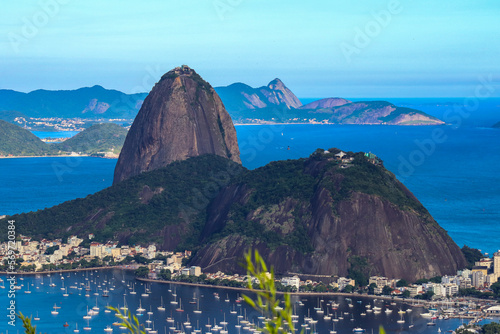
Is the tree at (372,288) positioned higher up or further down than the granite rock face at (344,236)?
further down

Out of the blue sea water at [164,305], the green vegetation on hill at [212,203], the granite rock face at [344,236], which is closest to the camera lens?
the blue sea water at [164,305]

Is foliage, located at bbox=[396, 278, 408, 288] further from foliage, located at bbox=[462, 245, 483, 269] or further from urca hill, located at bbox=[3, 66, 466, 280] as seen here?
foliage, located at bbox=[462, 245, 483, 269]

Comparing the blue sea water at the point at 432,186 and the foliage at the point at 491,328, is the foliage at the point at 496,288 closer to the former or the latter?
the foliage at the point at 491,328

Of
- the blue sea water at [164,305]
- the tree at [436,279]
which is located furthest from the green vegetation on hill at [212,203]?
the blue sea water at [164,305]

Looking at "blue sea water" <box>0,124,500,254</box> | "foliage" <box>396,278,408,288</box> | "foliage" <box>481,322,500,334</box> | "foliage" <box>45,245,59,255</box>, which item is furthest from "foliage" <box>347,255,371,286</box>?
"foliage" <box>45,245,59,255</box>

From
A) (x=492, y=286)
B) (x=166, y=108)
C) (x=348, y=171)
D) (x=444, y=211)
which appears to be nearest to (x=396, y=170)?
(x=444, y=211)

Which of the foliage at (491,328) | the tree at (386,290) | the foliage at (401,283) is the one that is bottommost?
the foliage at (491,328)
